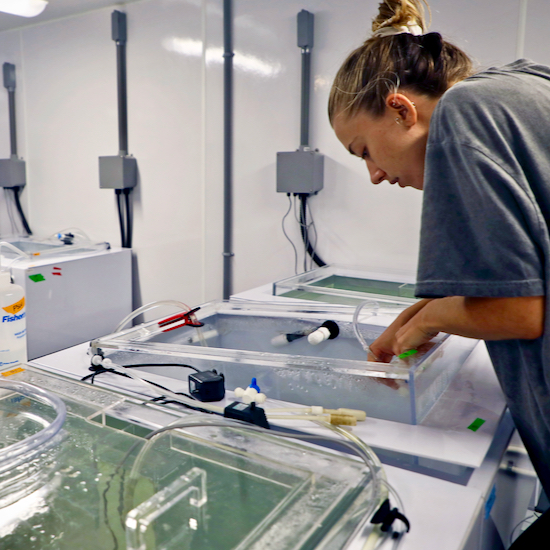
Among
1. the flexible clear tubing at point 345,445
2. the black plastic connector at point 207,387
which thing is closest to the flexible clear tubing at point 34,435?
the flexible clear tubing at point 345,445

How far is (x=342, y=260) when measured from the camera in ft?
8.65

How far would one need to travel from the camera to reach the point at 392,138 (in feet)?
3.03

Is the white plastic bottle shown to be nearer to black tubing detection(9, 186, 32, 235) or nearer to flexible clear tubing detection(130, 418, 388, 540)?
flexible clear tubing detection(130, 418, 388, 540)

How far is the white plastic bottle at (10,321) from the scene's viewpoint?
1068 mm

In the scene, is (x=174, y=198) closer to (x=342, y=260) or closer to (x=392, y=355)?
Answer: (x=342, y=260)

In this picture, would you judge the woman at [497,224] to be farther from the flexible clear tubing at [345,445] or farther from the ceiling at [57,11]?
the ceiling at [57,11]

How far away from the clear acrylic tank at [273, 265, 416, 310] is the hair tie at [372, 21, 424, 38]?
0.89 metres

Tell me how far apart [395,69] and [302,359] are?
57 centimetres

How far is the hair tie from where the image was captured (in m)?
0.95

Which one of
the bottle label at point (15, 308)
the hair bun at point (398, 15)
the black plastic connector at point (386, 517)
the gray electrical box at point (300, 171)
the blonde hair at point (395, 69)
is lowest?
the black plastic connector at point (386, 517)

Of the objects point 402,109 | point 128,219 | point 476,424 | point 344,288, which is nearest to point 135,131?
point 128,219

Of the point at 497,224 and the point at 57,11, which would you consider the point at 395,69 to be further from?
the point at 57,11

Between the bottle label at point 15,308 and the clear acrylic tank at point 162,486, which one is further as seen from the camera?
the bottle label at point 15,308

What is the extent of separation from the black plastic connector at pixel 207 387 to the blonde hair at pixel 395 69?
22.7 inches
